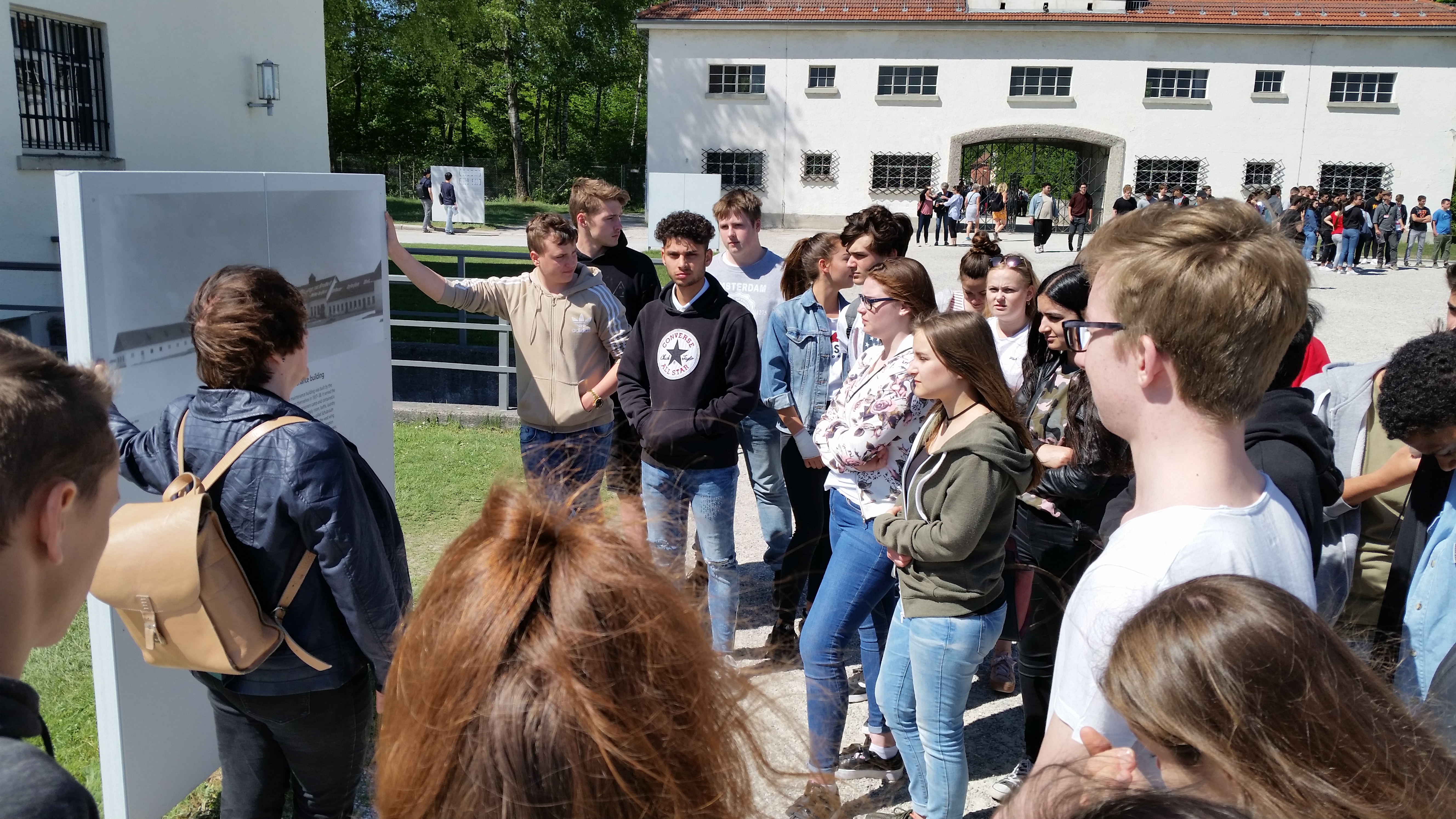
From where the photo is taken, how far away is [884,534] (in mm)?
2990

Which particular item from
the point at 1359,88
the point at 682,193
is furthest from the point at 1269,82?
the point at 682,193

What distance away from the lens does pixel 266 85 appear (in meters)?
14.4

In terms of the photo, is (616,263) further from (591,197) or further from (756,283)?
(756,283)

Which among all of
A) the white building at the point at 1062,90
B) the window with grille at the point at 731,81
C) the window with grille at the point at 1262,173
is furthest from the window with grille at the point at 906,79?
the window with grille at the point at 1262,173

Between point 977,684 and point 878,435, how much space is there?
1.74 m

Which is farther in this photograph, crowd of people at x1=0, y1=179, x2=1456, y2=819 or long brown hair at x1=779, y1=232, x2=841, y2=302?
long brown hair at x1=779, y1=232, x2=841, y2=302

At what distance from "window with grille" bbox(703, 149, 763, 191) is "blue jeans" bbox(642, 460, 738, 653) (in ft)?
106

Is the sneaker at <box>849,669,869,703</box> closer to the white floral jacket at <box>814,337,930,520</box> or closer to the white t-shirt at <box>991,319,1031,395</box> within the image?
the white floral jacket at <box>814,337,930,520</box>

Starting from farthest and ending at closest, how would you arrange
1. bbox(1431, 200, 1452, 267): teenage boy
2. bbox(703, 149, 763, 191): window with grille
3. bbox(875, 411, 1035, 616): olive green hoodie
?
bbox(703, 149, 763, 191): window with grille < bbox(1431, 200, 1452, 267): teenage boy < bbox(875, 411, 1035, 616): olive green hoodie

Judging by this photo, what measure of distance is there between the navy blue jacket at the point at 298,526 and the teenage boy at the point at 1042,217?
25.6 metres

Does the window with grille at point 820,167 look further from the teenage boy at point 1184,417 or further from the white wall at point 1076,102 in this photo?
the teenage boy at point 1184,417

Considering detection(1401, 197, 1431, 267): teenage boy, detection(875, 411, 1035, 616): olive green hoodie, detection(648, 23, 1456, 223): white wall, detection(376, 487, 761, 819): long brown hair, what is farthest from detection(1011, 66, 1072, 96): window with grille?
detection(376, 487, 761, 819): long brown hair

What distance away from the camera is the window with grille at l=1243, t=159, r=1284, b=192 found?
1346 inches

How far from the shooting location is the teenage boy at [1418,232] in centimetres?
2444
